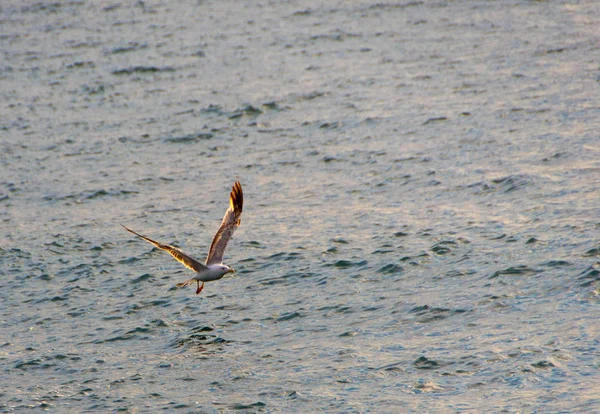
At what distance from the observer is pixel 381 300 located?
2002 cm

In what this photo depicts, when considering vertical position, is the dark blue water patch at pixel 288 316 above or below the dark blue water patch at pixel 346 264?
below

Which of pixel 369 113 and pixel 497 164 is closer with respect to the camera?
pixel 497 164

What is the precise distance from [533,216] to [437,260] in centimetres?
316

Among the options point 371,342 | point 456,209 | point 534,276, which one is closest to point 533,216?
point 456,209

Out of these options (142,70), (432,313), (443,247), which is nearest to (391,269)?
(443,247)

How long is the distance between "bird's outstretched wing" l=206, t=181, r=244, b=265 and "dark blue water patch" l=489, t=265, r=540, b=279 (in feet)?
18.0

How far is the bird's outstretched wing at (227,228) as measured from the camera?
18969 millimetres

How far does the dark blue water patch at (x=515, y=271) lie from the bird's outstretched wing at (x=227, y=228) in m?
5.48

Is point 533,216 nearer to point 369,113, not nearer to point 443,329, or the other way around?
point 443,329

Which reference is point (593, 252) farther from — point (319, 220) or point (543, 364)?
point (319, 220)

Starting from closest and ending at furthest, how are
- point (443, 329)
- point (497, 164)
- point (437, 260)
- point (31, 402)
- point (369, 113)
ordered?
point (31, 402) → point (443, 329) → point (437, 260) → point (497, 164) → point (369, 113)

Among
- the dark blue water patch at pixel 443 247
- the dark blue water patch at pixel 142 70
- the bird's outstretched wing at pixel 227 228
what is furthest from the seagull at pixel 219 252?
the dark blue water patch at pixel 142 70

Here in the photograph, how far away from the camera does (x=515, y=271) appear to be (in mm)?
20484

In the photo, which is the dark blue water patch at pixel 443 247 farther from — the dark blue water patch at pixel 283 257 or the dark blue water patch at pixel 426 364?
the dark blue water patch at pixel 426 364
